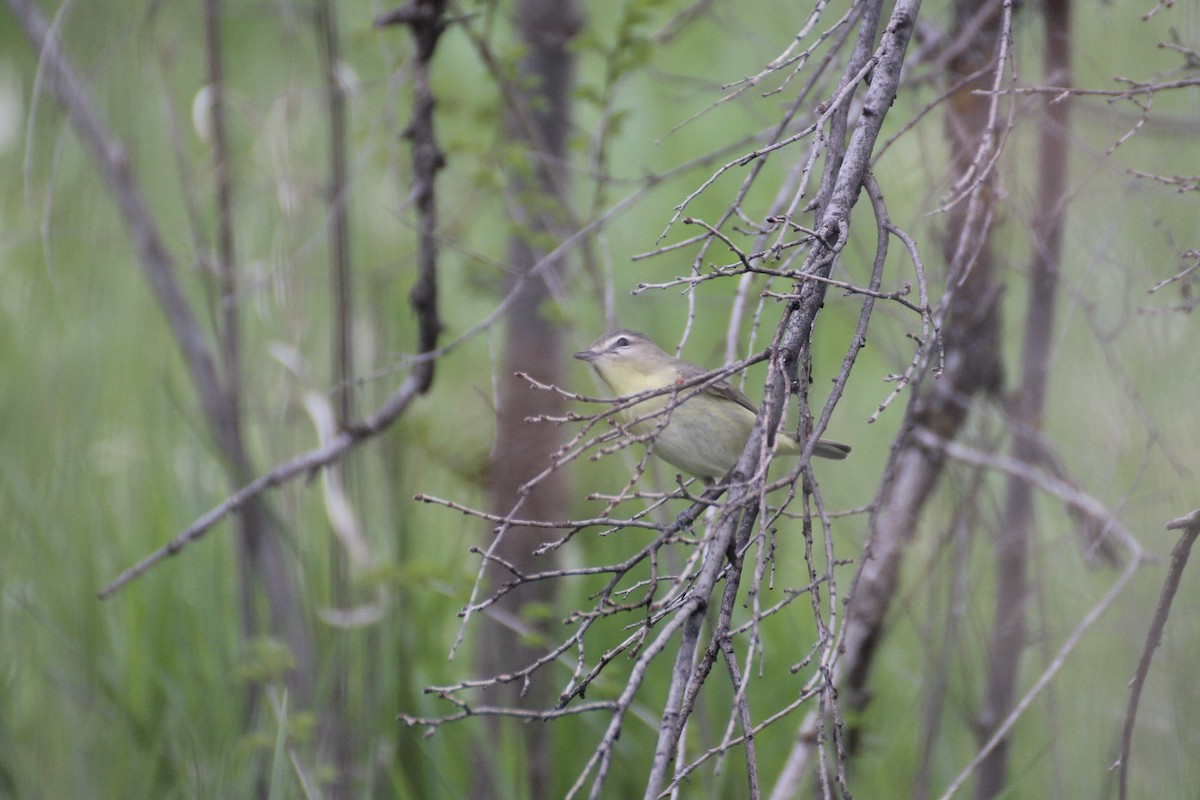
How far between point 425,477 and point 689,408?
0.88 metres

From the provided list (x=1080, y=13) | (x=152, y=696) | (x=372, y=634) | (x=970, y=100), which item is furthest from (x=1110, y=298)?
(x=152, y=696)

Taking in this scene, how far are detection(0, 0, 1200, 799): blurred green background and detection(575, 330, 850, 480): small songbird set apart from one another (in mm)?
147

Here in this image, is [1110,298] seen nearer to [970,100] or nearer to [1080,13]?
[1080,13]

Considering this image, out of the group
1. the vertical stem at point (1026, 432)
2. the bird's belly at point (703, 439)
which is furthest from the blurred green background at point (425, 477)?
the bird's belly at point (703, 439)

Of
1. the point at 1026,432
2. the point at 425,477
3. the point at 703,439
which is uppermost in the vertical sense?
the point at 1026,432

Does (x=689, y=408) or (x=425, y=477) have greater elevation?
(x=689, y=408)

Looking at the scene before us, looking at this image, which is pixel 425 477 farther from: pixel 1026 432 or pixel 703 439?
pixel 1026 432

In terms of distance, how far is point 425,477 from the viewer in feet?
10.6

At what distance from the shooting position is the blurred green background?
251cm

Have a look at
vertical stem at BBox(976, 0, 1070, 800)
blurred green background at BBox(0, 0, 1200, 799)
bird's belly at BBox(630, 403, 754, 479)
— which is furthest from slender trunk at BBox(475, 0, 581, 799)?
vertical stem at BBox(976, 0, 1070, 800)

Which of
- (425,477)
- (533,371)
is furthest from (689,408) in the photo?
(425,477)

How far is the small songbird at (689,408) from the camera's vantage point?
2.63 meters

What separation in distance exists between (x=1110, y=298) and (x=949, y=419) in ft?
3.01

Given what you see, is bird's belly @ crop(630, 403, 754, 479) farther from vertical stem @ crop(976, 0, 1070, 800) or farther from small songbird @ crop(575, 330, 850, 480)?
vertical stem @ crop(976, 0, 1070, 800)
